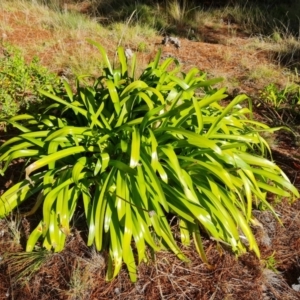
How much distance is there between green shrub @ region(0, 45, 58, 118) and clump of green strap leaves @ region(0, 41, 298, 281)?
81 centimetres

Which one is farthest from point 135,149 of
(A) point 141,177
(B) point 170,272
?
(B) point 170,272

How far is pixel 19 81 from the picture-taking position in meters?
3.40

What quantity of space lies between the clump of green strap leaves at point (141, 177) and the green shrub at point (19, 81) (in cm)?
81

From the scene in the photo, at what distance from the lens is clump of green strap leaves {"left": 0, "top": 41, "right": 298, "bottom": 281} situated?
7.08 feet

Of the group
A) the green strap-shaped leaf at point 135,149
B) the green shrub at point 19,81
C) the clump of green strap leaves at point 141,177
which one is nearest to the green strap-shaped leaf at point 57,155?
the clump of green strap leaves at point 141,177

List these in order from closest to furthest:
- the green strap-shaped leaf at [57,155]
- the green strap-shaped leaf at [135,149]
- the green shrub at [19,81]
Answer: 1. the green strap-shaped leaf at [135,149]
2. the green strap-shaped leaf at [57,155]
3. the green shrub at [19,81]

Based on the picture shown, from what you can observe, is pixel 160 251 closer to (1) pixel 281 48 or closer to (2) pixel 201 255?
(2) pixel 201 255

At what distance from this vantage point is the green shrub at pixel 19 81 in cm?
332

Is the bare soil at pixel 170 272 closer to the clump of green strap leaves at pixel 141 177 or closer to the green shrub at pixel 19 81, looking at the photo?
the clump of green strap leaves at pixel 141 177

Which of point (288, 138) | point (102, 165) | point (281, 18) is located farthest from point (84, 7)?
point (102, 165)

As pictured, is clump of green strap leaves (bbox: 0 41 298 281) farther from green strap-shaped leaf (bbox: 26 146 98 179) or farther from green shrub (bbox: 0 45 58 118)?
green shrub (bbox: 0 45 58 118)

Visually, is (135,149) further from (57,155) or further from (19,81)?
(19,81)

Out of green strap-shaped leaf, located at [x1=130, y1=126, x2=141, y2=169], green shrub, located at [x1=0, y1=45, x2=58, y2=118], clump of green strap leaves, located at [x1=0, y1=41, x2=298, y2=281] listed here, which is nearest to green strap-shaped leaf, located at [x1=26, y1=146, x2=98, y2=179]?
clump of green strap leaves, located at [x1=0, y1=41, x2=298, y2=281]

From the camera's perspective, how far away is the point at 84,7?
26.2 feet
